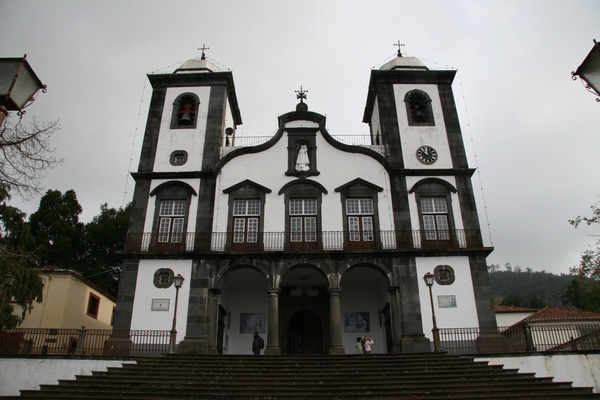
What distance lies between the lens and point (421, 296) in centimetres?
1881

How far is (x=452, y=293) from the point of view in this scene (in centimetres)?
1883

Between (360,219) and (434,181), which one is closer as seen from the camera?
(360,219)

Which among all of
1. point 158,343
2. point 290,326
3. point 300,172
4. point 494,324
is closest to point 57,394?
point 158,343

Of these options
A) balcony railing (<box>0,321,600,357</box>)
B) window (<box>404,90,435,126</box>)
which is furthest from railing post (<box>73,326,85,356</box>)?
window (<box>404,90,435,126</box>)

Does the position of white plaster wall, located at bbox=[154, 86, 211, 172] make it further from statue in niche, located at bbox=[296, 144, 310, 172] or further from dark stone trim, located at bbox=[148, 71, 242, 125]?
statue in niche, located at bbox=[296, 144, 310, 172]

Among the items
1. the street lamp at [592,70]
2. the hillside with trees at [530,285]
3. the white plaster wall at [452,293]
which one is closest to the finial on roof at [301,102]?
the white plaster wall at [452,293]

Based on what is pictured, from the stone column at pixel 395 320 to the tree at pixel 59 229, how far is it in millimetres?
23604

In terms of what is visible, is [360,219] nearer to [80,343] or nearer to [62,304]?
[80,343]

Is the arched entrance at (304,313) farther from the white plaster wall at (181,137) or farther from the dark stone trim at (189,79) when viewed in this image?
the dark stone trim at (189,79)

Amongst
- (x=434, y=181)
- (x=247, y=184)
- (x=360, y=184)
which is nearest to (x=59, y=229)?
(x=247, y=184)

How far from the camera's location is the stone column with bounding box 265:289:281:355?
17.9 m

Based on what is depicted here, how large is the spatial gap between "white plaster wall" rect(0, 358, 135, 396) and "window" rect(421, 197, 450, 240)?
41.0ft

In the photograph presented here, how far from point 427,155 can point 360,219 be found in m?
4.31

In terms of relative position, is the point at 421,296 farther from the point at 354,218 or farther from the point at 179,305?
the point at 179,305
